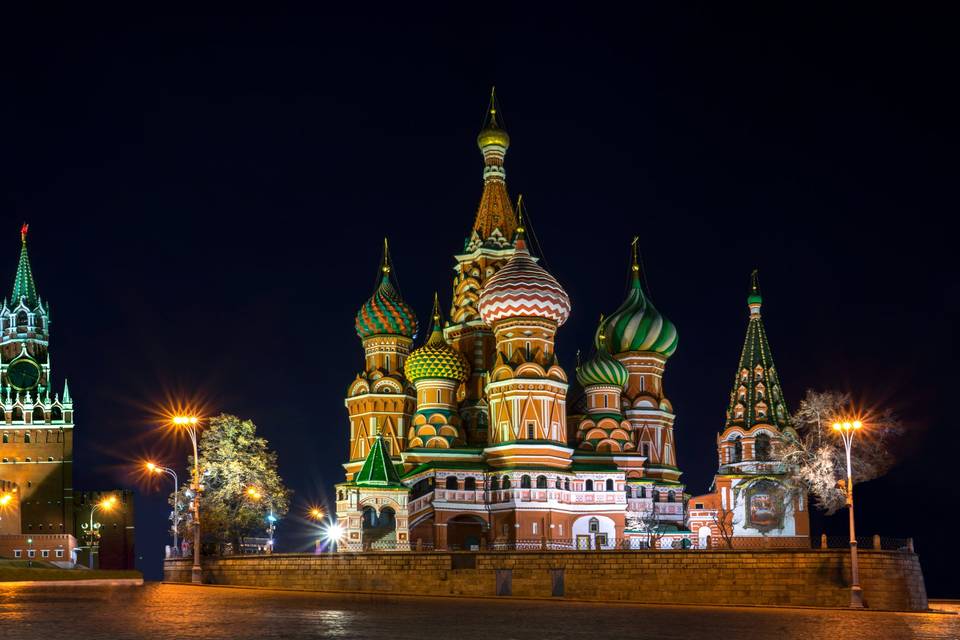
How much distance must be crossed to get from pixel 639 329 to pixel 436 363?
1289 centimetres

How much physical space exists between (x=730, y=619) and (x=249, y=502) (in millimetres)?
28030

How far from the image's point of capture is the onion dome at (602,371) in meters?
67.2

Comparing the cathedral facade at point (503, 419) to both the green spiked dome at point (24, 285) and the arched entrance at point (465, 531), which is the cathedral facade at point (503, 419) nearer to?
the arched entrance at point (465, 531)

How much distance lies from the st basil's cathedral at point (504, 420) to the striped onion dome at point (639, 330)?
0.28ft

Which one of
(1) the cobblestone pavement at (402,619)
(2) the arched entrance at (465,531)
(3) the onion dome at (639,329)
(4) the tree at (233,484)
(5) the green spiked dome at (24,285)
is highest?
(5) the green spiked dome at (24,285)

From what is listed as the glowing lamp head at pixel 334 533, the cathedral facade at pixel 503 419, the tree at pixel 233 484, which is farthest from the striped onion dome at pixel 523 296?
the tree at pixel 233 484

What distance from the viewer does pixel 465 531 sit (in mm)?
60719

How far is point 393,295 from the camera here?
71938mm

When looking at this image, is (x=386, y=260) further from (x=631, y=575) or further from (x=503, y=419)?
(x=631, y=575)

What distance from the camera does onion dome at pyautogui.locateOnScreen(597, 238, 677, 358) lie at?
235 ft

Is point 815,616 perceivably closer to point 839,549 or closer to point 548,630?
point 839,549

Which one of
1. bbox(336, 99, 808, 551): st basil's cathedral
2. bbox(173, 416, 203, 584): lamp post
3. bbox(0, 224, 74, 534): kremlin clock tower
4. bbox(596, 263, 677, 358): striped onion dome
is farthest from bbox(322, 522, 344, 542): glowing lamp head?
bbox(0, 224, 74, 534): kremlin clock tower

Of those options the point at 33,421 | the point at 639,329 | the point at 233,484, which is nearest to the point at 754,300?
the point at 639,329

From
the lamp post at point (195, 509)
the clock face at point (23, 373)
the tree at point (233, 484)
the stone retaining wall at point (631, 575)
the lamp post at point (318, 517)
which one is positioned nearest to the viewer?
the stone retaining wall at point (631, 575)
